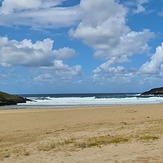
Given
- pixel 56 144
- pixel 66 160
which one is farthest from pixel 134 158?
pixel 56 144

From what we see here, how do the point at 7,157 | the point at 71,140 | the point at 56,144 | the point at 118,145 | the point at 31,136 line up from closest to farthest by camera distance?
the point at 7,157 → the point at 118,145 → the point at 56,144 → the point at 71,140 → the point at 31,136

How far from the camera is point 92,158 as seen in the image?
12.3 meters

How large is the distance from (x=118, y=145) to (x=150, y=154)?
245 centimetres

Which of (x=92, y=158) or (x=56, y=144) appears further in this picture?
(x=56, y=144)

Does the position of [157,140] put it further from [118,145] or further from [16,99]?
[16,99]

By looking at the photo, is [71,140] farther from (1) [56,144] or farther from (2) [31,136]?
(2) [31,136]

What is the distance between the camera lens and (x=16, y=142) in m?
18.0

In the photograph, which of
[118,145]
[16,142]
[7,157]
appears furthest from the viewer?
[16,142]

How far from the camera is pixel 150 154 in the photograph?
1225 cm

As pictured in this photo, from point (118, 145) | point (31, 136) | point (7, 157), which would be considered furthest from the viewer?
point (31, 136)

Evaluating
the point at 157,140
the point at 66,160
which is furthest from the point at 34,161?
the point at 157,140

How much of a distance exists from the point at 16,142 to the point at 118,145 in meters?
6.02

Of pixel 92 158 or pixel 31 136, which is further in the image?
pixel 31 136

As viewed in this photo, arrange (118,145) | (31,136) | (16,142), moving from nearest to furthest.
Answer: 1. (118,145)
2. (16,142)
3. (31,136)
